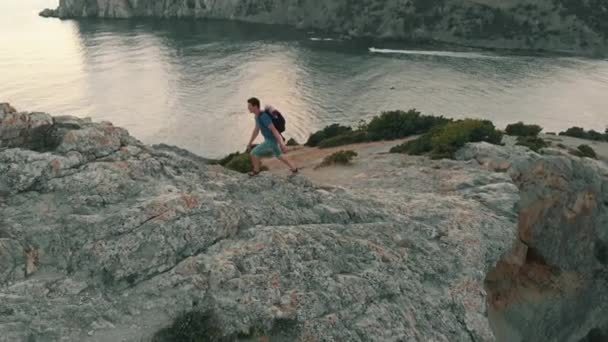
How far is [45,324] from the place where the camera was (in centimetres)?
1344

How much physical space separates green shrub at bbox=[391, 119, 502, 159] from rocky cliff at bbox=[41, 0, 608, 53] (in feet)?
395

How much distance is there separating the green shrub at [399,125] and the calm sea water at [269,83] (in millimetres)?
28676

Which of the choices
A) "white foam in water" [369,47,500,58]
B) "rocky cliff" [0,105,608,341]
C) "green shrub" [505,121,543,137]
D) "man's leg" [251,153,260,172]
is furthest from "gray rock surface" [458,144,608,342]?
"white foam in water" [369,47,500,58]

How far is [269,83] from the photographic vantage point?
11488 cm

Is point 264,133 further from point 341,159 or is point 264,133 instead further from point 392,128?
point 392,128

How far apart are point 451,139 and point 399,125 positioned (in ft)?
78.4

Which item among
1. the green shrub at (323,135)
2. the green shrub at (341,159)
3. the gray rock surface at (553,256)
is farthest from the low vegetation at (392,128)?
the gray rock surface at (553,256)

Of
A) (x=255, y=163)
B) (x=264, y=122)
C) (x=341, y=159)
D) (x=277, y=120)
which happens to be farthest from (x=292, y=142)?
(x=264, y=122)

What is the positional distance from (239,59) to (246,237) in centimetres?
12193

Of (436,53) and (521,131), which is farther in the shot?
(436,53)

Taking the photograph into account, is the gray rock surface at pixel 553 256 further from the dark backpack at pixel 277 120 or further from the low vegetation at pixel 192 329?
the low vegetation at pixel 192 329

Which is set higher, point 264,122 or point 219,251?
point 264,122

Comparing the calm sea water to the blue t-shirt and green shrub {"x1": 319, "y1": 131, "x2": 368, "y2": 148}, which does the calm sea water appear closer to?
green shrub {"x1": 319, "y1": 131, "x2": 368, "y2": 148}

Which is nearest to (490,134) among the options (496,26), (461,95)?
(461,95)
